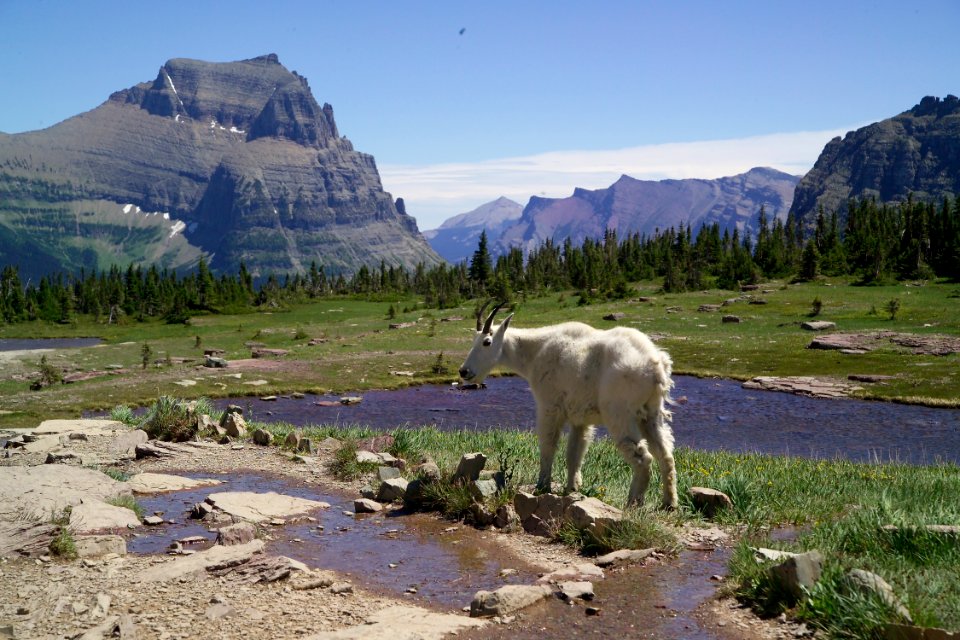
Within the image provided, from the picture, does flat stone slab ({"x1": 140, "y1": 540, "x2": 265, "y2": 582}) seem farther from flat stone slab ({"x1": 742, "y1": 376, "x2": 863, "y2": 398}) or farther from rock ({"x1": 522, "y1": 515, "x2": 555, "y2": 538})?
flat stone slab ({"x1": 742, "y1": 376, "x2": 863, "y2": 398})

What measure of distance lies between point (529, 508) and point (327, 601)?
4006 mm

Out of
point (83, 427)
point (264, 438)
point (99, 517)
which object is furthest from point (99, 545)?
point (83, 427)

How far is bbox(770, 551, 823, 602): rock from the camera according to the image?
7340 millimetres

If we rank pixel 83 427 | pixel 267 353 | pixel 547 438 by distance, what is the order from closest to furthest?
pixel 547 438
pixel 83 427
pixel 267 353

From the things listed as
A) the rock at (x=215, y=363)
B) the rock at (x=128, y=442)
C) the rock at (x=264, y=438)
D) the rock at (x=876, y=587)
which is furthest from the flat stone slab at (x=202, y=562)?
the rock at (x=215, y=363)

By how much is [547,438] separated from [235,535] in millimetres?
5144

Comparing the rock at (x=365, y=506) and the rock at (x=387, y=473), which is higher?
the rock at (x=387, y=473)

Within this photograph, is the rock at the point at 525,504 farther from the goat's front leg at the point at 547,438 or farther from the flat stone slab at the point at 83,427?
the flat stone slab at the point at 83,427

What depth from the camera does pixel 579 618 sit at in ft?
25.6

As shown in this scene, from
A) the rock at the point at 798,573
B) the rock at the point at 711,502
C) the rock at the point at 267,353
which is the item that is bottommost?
the rock at the point at 267,353

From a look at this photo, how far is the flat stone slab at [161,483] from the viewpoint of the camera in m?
14.5

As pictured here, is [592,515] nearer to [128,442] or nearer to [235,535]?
[235,535]

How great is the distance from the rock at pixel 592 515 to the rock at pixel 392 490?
3.89 metres

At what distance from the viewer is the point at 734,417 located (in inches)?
1323
